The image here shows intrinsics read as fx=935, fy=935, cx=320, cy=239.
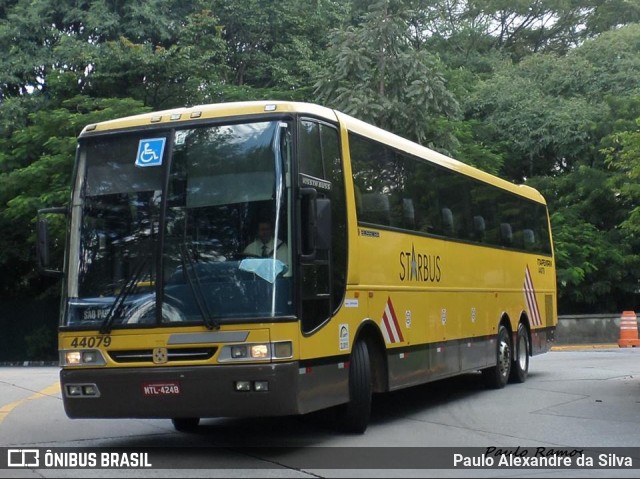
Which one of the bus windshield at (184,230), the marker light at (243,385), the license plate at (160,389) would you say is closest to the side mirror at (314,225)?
the bus windshield at (184,230)

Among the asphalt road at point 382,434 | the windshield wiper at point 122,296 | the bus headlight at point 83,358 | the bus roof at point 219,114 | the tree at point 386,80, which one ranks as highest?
the tree at point 386,80

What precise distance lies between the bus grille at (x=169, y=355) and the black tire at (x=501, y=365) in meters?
8.03

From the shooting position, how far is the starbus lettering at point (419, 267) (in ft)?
39.2

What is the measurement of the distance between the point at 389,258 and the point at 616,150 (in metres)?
21.1

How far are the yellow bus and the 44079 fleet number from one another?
0.05 ft

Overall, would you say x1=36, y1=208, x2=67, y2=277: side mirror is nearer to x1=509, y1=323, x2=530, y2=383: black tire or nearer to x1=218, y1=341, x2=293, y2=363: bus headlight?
x1=218, y1=341, x2=293, y2=363: bus headlight

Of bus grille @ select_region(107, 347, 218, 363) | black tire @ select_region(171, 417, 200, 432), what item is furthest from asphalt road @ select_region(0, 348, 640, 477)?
bus grille @ select_region(107, 347, 218, 363)

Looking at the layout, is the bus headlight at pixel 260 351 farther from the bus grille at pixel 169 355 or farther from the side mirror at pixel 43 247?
the side mirror at pixel 43 247

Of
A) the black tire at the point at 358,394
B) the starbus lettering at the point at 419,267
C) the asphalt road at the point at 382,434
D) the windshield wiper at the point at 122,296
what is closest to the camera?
the asphalt road at the point at 382,434

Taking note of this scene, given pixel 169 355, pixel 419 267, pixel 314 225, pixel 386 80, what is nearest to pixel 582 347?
Answer: pixel 386 80

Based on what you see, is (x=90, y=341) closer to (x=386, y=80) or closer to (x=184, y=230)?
(x=184, y=230)

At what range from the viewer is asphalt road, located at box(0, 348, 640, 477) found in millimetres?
8578

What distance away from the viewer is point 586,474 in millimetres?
8422
